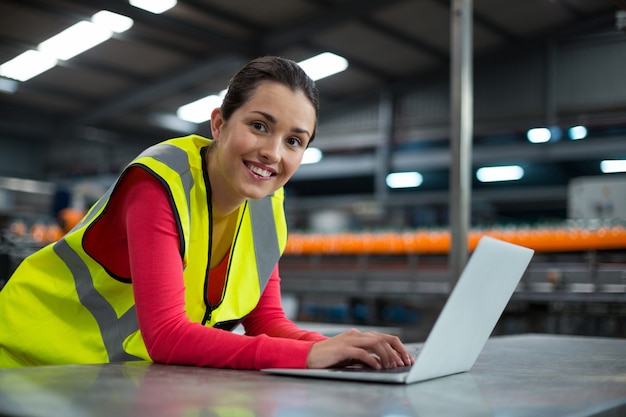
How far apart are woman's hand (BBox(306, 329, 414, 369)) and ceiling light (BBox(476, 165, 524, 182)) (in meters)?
10.6

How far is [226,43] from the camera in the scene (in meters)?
8.59

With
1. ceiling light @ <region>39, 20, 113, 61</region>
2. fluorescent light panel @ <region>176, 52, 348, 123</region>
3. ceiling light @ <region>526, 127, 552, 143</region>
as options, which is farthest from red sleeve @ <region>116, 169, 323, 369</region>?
ceiling light @ <region>526, 127, 552, 143</region>

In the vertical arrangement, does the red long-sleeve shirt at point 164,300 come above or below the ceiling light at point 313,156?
below

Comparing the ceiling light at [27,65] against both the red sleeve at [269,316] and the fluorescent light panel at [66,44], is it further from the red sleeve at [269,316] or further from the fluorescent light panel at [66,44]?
the red sleeve at [269,316]

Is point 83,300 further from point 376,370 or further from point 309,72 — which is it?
point 309,72

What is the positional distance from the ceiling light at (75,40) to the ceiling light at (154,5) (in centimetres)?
102

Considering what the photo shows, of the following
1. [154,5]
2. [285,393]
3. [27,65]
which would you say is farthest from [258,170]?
[27,65]

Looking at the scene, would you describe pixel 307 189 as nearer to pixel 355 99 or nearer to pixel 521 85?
pixel 355 99

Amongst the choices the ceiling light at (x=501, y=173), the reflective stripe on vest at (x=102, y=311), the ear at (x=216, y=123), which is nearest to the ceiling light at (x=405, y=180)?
the ceiling light at (x=501, y=173)

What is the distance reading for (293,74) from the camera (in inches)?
45.1

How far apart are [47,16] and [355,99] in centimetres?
563

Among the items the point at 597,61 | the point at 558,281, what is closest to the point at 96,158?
the point at 597,61

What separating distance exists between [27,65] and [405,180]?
22.4 feet

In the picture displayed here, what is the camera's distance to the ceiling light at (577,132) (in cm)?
886
